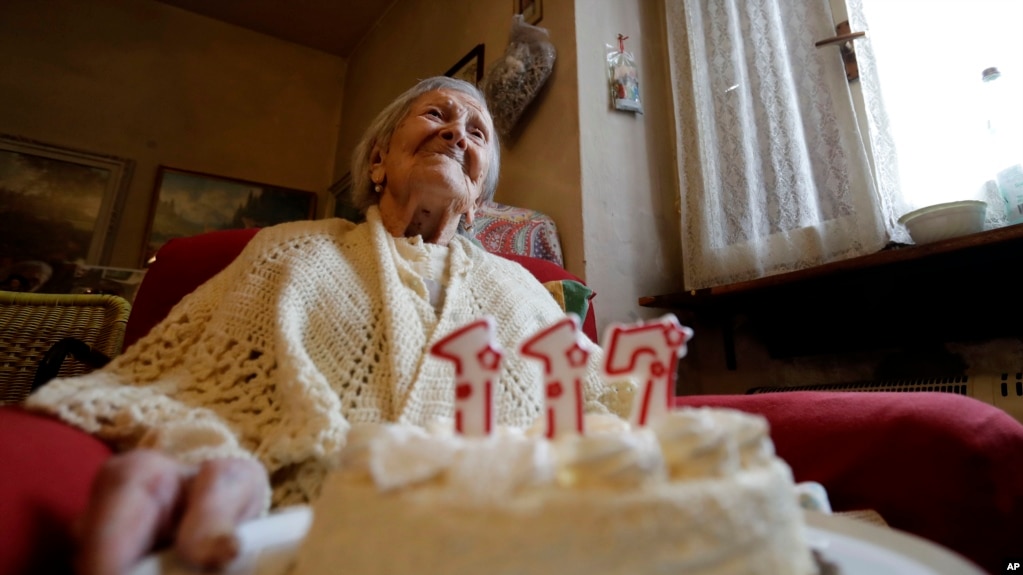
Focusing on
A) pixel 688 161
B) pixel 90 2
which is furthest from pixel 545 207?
pixel 90 2

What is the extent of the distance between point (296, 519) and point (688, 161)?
154cm

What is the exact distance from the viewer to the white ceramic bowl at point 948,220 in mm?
1020

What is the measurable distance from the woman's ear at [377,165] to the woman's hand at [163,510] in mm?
811

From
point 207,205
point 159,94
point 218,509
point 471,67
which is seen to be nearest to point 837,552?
point 218,509

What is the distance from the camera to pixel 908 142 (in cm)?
118

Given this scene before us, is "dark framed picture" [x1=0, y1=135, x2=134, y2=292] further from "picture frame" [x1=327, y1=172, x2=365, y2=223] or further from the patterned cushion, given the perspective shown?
the patterned cushion

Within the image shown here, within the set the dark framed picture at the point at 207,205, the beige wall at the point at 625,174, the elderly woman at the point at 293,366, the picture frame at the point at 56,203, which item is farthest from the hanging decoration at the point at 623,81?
the picture frame at the point at 56,203

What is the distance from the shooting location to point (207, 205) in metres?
2.74

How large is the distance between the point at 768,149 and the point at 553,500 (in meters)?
1.42

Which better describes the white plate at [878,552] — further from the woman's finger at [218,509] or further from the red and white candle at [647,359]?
the woman's finger at [218,509]

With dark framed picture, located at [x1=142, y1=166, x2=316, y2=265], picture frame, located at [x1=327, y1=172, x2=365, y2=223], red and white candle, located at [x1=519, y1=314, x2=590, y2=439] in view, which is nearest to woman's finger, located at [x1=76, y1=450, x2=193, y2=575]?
red and white candle, located at [x1=519, y1=314, x2=590, y2=439]

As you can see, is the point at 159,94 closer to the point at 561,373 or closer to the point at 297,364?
the point at 297,364

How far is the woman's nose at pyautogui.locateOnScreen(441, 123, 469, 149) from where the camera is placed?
105cm

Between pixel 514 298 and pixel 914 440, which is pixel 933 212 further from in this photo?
pixel 514 298
